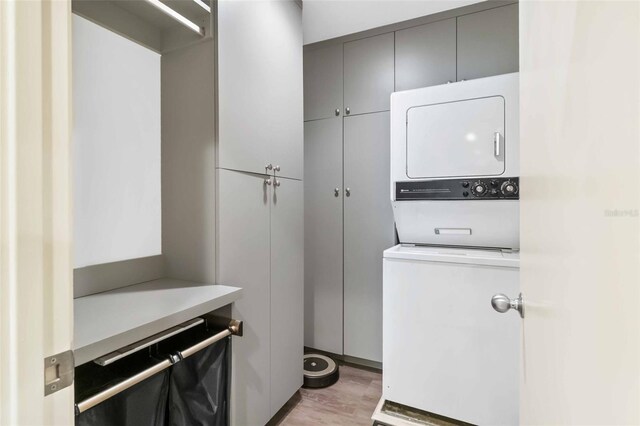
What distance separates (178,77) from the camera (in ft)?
4.76

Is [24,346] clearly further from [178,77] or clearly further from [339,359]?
[339,359]

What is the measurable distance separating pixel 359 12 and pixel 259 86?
41.5 inches

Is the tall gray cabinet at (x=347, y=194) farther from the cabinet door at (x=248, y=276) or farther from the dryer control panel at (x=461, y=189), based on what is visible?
the cabinet door at (x=248, y=276)

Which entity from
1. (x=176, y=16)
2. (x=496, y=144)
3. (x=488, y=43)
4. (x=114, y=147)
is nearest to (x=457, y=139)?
(x=496, y=144)

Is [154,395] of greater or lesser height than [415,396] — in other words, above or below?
above

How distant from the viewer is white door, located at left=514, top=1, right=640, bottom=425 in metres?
0.29

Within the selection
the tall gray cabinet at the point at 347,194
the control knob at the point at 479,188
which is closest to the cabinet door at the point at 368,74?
the tall gray cabinet at the point at 347,194

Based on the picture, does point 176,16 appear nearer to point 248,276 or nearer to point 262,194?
point 262,194

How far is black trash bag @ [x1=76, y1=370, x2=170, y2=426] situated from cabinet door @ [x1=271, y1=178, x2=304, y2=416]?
72 cm

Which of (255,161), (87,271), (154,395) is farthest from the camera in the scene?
(255,161)

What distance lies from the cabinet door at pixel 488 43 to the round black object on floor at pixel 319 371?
90.8 inches

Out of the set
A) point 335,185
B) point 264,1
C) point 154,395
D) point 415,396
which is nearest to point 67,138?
point 154,395

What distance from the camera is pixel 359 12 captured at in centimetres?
212

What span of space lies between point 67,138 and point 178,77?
3.68 ft
